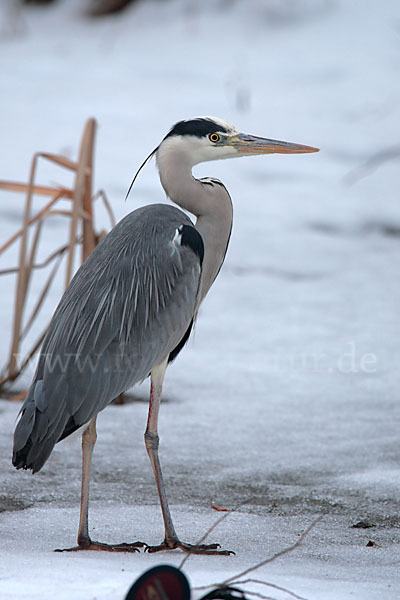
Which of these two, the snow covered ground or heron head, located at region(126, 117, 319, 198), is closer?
the snow covered ground

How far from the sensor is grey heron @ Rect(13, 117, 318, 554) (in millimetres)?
2691

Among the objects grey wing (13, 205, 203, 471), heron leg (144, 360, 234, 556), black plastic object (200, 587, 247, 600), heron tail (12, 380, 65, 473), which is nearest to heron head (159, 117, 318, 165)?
grey wing (13, 205, 203, 471)

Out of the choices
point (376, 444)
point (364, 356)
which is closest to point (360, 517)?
point (376, 444)

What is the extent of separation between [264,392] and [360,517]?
4.94 feet

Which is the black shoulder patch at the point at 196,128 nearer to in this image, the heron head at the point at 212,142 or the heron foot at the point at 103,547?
the heron head at the point at 212,142

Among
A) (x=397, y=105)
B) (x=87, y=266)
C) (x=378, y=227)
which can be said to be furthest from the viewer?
(x=397, y=105)

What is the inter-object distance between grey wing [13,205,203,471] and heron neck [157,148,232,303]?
190mm

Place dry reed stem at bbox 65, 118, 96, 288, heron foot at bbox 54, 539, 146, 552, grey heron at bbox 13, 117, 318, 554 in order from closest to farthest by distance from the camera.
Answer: heron foot at bbox 54, 539, 146, 552, grey heron at bbox 13, 117, 318, 554, dry reed stem at bbox 65, 118, 96, 288

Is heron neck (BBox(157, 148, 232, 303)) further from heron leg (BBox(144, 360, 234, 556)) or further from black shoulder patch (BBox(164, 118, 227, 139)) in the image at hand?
heron leg (BBox(144, 360, 234, 556))

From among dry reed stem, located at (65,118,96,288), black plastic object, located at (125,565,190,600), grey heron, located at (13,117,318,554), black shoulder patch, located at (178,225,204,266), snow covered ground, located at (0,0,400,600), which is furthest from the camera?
dry reed stem, located at (65,118,96,288)

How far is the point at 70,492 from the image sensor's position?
327 centimetres

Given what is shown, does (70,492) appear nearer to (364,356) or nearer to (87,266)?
(87,266)

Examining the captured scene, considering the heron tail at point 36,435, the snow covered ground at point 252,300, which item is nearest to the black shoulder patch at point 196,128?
the heron tail at point 36,435

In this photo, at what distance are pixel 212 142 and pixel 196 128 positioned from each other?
82 millimetres
